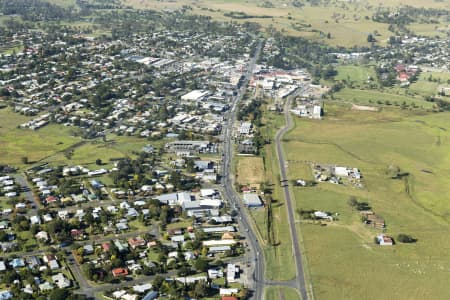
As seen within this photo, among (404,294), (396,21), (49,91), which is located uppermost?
(396,21)

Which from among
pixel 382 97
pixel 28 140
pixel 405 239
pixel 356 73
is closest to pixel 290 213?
pixel 405 239

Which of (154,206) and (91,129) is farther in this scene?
(91,129)

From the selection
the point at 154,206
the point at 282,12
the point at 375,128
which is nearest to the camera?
the point at 154,206

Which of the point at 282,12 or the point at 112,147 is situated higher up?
the point at 282,12

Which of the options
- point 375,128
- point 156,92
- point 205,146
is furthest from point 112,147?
point 375,128

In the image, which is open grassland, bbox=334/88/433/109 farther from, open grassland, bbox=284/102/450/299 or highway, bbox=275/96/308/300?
highway, bbox=275/96/308/300

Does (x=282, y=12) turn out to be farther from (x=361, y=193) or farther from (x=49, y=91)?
(x=361, y=193)

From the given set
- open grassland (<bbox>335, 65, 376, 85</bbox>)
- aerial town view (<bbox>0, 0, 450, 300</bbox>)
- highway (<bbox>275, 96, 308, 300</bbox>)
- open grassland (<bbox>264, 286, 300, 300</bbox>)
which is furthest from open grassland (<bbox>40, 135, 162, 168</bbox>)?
open grassland (<bbox>335, 65, 376, 85</bbox>)
